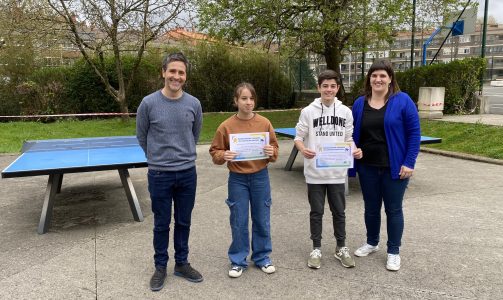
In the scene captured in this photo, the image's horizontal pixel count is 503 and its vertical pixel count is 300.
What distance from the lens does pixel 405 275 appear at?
332 centimetres

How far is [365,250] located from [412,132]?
1.15 metres

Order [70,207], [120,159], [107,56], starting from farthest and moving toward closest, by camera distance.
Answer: [107,56] → [70,207] → [120,159]

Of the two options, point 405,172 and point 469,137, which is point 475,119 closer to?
point 469,137

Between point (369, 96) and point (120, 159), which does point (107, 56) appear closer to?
point (120, 159)

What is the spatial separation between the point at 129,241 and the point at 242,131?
5.81 ft

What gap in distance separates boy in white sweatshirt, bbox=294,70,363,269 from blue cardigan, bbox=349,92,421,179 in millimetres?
273

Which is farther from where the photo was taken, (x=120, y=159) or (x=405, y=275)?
(x=120, y=159)

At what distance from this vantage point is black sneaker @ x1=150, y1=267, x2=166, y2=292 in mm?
3141

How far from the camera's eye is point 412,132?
3289 mm

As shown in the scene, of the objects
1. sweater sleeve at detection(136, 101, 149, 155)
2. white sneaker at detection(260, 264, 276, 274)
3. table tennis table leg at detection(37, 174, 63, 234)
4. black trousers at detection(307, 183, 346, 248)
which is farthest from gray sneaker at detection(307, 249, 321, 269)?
table tennis table leg at detection(37, 174, 63, 234)

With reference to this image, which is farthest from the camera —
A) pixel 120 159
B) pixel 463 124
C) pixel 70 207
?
pixel 463 124

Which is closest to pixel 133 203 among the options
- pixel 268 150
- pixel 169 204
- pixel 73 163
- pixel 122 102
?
pixel 73 163

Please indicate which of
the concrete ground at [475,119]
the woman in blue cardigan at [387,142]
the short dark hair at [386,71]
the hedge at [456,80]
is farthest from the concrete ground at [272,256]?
the hedge at [456,80]

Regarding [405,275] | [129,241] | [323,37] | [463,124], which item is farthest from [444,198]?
[323,37]
